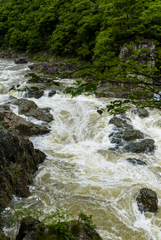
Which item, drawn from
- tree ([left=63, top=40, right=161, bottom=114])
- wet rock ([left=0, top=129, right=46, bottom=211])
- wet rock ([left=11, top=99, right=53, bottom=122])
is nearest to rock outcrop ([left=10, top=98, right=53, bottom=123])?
wet rock ([left=11, top=99, right=53, bottom=122])

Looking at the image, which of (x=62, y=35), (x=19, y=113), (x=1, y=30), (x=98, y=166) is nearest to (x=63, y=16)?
(x=62, y=35)

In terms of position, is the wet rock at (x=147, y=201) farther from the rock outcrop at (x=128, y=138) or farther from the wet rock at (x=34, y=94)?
the wet rock at (x=34, y=94)

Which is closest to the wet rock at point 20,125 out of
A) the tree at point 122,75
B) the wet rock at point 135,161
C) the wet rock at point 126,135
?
the wet rock at point 126,135

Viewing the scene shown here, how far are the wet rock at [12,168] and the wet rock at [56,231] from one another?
155 cm

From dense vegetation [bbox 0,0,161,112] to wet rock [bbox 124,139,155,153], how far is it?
101 inches

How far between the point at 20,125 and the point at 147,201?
244 inches

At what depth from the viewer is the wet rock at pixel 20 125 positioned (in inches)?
320

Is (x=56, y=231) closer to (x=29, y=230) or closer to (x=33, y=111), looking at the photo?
(x=29, y=230)

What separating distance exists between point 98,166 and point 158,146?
3.25 m

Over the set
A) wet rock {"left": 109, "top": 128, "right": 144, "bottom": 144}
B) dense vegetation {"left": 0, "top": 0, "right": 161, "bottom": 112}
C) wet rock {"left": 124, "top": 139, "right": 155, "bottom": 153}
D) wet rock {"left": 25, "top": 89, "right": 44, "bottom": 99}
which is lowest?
wet rock {"left": 124, "top": 139, "right": 155, "bottom": 153}

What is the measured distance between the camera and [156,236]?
3.94 metres

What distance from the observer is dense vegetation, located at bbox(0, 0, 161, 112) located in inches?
68.0

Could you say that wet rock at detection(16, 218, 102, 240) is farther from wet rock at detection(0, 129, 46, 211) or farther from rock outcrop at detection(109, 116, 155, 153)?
rock outcrop at detection(109, 116, 155, 153)

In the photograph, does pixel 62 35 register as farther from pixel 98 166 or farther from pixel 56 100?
pixel 98 166
